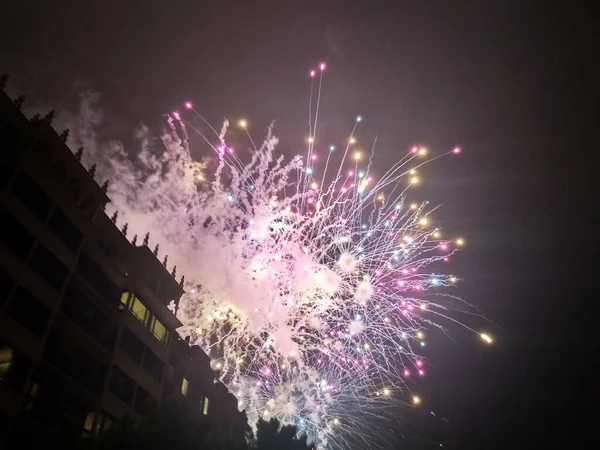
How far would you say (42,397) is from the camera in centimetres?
1841

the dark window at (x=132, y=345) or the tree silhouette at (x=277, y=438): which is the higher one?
the dark window at (x=132, y=345)

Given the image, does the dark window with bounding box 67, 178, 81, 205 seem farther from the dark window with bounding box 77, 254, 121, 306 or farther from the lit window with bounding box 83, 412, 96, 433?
the lit window with bounding box 83, 412, 96, 433

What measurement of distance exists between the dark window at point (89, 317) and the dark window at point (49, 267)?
4.22 feet

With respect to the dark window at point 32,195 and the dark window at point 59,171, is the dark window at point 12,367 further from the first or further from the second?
the dark window at point 59,171

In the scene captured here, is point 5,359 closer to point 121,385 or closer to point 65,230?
point 65,230

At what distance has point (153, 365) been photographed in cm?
2723

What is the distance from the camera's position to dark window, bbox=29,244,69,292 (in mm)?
19562

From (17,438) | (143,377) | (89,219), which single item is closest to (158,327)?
(143,377)

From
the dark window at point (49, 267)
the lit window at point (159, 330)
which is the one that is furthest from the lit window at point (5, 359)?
the lit window at point (159, 330)

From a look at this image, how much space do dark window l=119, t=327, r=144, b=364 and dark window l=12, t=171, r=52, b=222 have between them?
7.97 metres

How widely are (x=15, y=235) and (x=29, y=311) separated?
9.87ft

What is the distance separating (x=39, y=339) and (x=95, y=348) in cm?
379

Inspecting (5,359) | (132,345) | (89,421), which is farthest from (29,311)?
(132,345)

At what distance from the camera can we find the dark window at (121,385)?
2326cm
